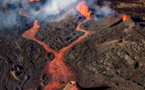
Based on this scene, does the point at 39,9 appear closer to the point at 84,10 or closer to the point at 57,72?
the point at 84,10

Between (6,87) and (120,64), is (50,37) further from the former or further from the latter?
(120,64)

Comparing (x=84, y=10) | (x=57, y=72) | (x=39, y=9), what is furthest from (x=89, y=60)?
(x=39, y=9)

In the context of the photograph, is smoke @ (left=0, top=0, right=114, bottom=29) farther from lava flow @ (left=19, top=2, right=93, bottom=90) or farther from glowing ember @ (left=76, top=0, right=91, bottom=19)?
lava flow @ (left=19, top=2, right=93, bottom=90)

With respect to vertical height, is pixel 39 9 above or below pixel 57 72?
above

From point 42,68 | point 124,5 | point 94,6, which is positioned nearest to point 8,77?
point 42,68

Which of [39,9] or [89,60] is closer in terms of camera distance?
[89,60]

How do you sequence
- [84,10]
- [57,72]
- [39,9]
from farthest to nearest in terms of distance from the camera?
[39,9] < [84,10] < [57,72]

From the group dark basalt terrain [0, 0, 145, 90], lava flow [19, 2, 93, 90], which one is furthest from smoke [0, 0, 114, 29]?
lava flow [19, 2, 93, 90]

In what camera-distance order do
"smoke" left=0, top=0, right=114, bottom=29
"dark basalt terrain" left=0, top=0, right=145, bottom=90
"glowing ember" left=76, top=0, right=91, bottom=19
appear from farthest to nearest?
"smoke" left=0, top=0, right=114, bottom=29
"glowing ember" left=76, top=0, right=91, bottom=19
"dark basalt terrain" left=0, top=0, right=145, bottom=90
